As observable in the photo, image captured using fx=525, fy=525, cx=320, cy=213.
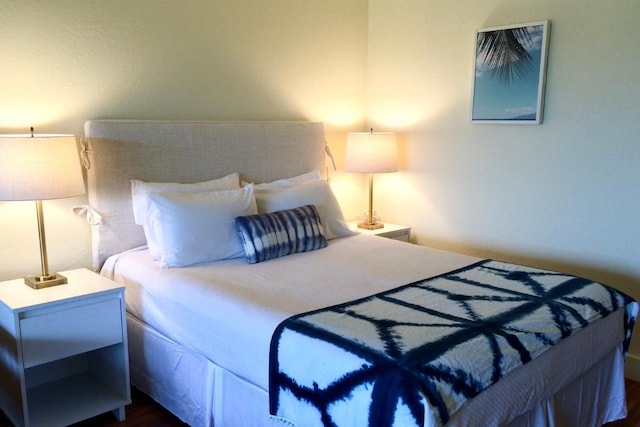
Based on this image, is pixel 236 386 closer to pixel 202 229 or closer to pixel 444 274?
pixel 202 229

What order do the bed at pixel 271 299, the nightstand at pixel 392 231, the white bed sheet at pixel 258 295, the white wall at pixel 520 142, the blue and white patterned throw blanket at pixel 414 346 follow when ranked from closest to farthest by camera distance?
the blue and white patterned throw blanket at pixel 414 346
the bed at pixel 271 299
the white bed sheet at pixel 258 295
the white wall at pixel 520 142
the nightstand at pixel 392 231

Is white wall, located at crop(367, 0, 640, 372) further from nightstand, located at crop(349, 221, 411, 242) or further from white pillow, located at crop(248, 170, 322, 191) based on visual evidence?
white pillow, located at crop(248, 170, 322, 191)

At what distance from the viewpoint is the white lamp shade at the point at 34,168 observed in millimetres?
2123

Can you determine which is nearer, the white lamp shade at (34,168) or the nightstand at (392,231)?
the white lamp shade at (34,168)

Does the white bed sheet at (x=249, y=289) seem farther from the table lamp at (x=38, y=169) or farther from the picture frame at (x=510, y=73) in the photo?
the picture frame at (x=510, y=73)

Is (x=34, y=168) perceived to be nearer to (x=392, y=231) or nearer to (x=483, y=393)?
(x=483, y=393)

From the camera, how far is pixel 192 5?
9.68 feet

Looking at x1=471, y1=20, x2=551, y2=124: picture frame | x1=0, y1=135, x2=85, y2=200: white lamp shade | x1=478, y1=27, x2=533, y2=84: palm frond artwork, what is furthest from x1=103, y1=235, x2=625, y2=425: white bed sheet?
x1=478, y1=27, x2=533, y2=84: palm frond artwork

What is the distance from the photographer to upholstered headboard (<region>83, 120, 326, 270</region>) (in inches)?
104

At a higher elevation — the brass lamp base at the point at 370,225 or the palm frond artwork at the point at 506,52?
the palm frond artwork at the point at 506,52

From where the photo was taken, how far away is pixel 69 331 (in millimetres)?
2178

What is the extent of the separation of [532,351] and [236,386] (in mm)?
1094

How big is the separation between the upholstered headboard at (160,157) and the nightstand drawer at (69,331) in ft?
1.71

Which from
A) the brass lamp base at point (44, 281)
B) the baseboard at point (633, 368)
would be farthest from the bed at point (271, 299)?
the baseboard at point (633, 368)
